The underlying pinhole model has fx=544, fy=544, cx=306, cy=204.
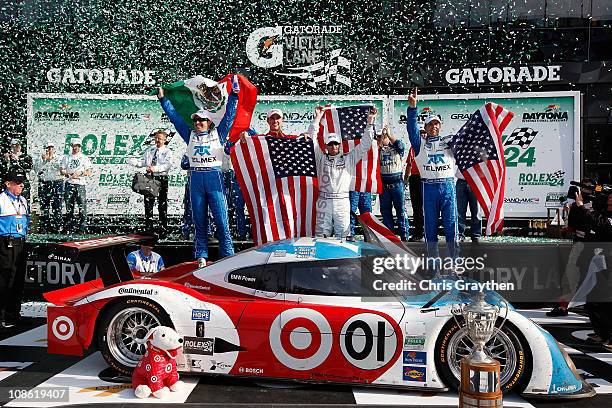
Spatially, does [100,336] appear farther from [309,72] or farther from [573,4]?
[573,4]

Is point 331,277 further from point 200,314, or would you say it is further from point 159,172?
point 159,172

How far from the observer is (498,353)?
3922 millimetres

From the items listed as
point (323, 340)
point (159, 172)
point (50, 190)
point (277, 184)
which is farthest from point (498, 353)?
point (50, 190)

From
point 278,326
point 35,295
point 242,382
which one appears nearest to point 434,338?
point 278,326

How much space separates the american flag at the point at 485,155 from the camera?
6809 millimetres

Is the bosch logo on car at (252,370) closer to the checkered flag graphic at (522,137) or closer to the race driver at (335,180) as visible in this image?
the race driver at (335,180)

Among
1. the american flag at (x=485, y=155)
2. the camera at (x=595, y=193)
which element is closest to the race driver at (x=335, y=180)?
the american flag at (x=485, y=155)

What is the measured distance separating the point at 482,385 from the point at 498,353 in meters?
1.30

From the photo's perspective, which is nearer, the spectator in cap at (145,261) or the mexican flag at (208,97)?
the spectator in cap at (145,261)

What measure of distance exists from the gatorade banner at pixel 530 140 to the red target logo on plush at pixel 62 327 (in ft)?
26.8

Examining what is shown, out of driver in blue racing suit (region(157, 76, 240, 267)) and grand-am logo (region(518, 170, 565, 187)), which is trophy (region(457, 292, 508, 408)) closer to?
driver in blue racing suit (region(157, 76, 240, 267))

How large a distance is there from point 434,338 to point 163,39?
10.1 metres

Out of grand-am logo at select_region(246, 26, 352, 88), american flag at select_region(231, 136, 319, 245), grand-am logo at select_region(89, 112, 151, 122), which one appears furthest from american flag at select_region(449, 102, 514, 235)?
grand-am logo at select_region(89, 112, 151, 122)

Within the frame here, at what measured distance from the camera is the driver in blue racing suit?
6297mm
